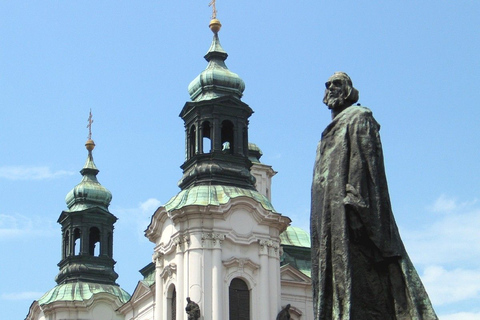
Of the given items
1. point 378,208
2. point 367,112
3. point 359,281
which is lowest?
point 359,281

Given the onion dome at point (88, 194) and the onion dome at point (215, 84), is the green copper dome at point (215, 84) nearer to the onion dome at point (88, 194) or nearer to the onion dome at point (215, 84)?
the onion dome at point (215, 84)

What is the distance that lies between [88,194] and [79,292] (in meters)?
5.47

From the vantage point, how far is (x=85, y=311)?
47.4 m

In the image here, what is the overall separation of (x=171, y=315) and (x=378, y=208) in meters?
32.3

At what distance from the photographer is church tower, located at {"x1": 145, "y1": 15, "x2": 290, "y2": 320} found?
3728cm

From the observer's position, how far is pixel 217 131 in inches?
1606

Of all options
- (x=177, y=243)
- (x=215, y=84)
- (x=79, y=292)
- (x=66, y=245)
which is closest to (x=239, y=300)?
(x=177, y=243)

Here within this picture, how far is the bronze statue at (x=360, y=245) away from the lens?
270 inches

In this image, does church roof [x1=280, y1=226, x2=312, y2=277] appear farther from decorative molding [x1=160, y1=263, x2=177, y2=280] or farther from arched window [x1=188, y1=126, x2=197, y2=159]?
decorative molding [x1=160, y1=263, x2=177, y2=280]

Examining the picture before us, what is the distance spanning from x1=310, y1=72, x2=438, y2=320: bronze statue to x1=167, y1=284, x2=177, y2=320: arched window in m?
31.6

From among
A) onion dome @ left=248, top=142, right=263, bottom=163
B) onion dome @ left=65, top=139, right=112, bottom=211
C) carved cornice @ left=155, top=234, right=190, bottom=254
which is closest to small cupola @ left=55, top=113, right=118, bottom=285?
onion dome @ left=65, top=139, right=112, bottom=211

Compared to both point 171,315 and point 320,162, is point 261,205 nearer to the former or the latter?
point 171,315

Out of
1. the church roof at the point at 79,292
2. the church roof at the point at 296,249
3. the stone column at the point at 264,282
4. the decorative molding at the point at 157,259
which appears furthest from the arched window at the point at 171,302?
the church roof at the point at 79,292

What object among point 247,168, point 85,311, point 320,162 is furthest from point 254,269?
point 320,162
